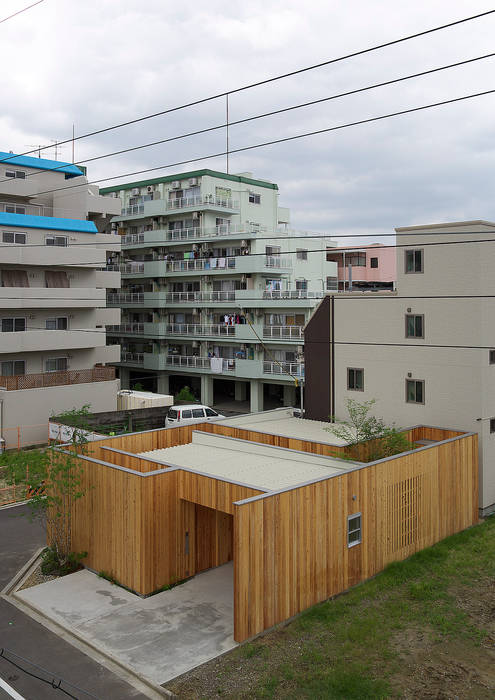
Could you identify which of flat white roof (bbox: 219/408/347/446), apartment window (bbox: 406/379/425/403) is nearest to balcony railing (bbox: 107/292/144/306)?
flat white roof (bbox: 219/408/347/446)

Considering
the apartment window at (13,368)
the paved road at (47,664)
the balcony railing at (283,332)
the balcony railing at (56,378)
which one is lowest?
the paved road at (47,664)

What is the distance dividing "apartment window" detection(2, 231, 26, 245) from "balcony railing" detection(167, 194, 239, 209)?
13495mm

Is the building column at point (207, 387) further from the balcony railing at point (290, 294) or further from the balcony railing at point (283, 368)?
the balcony railing at point (290, 294)

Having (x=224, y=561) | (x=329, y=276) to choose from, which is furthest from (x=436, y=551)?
(x=329, y=276)

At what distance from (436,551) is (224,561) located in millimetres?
5178

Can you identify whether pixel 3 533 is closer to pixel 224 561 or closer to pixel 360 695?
pixel 224 561

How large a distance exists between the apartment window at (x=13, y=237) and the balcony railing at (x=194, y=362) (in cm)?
1389

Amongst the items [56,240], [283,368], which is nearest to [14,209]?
[56,240]

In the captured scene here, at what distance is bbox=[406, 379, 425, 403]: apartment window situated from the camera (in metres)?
19.5

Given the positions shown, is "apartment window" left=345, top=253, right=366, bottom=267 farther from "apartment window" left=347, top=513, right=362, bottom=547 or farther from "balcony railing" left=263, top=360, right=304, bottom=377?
"apartment window" left=347, top=513, right=362, bottom=547

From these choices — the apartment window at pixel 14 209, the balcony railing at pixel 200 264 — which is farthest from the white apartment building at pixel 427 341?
the apartment window at pixel 14 209

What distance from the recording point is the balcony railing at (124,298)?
145 ft

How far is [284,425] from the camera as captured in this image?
2083 centimetres

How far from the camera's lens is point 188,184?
42.6 meters
